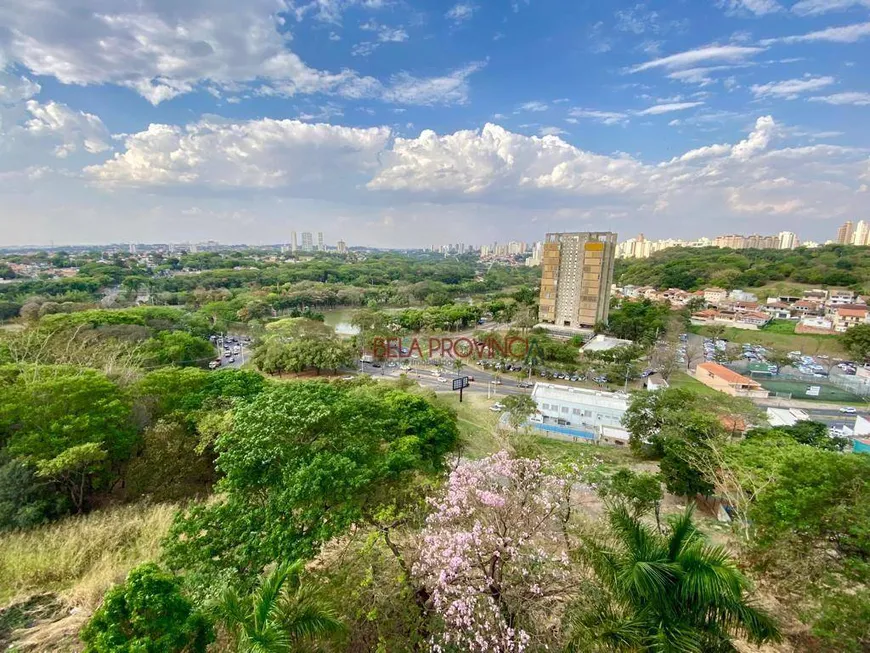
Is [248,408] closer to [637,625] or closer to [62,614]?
[62,614]

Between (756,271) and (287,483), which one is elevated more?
(756,271)

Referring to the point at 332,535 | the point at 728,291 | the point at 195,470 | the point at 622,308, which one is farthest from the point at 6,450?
the point at 728,291

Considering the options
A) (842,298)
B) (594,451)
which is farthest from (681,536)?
(842,298)

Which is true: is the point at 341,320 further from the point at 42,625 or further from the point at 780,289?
the point at 780,289

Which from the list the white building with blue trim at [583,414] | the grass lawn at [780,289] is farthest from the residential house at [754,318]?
the white building with blue trim at [583,414]

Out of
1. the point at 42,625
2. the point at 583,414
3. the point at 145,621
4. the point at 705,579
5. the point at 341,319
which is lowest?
the point at 341,319

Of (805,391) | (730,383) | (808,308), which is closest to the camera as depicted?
(805,391)

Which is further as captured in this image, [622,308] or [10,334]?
[622,308]

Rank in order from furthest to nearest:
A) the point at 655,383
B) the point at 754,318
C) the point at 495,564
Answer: the point at 754,318, the point at 655,383, the point at 495,564
